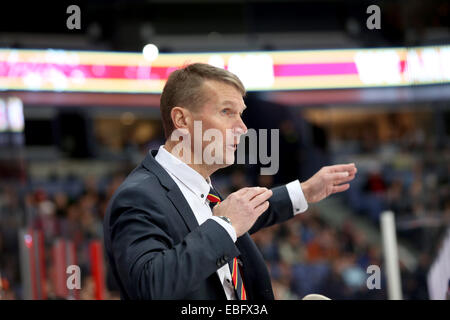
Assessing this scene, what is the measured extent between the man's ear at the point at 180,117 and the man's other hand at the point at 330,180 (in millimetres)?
462

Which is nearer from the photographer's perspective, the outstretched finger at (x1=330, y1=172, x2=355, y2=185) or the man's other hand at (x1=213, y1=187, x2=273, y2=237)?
the man's other hand at (x1=213, y1=187, x2=273, y2=237)

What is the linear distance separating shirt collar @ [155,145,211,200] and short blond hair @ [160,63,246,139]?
0.08 meters

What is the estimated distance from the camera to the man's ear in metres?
1.40

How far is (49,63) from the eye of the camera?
5168 mm

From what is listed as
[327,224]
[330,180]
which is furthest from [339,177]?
[327,224]

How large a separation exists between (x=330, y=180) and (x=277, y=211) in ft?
0.60

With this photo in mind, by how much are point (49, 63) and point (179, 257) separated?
14.5ft

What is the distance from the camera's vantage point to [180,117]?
1401mm

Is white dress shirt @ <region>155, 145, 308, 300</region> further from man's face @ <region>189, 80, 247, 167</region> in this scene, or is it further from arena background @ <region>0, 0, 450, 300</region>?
arena background @ <region>0, 0, 450, 300</region>

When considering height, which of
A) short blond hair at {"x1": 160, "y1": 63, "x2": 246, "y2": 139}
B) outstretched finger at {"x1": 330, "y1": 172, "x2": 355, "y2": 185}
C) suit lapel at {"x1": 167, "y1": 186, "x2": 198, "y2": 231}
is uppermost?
short blond hair at {"x1": 160, "y1": 63, "x2": 246, "y2": 139}

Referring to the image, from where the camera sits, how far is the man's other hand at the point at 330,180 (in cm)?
162

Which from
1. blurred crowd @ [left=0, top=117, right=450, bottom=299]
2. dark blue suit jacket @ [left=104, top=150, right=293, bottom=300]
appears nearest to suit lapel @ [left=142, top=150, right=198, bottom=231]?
dark blue suit jacket @ [left=104, top=150, right=293, bottom=300]

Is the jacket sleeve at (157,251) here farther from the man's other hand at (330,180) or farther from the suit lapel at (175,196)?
the man's other hand at (330,180)

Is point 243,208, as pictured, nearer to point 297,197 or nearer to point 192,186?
point 192,186
